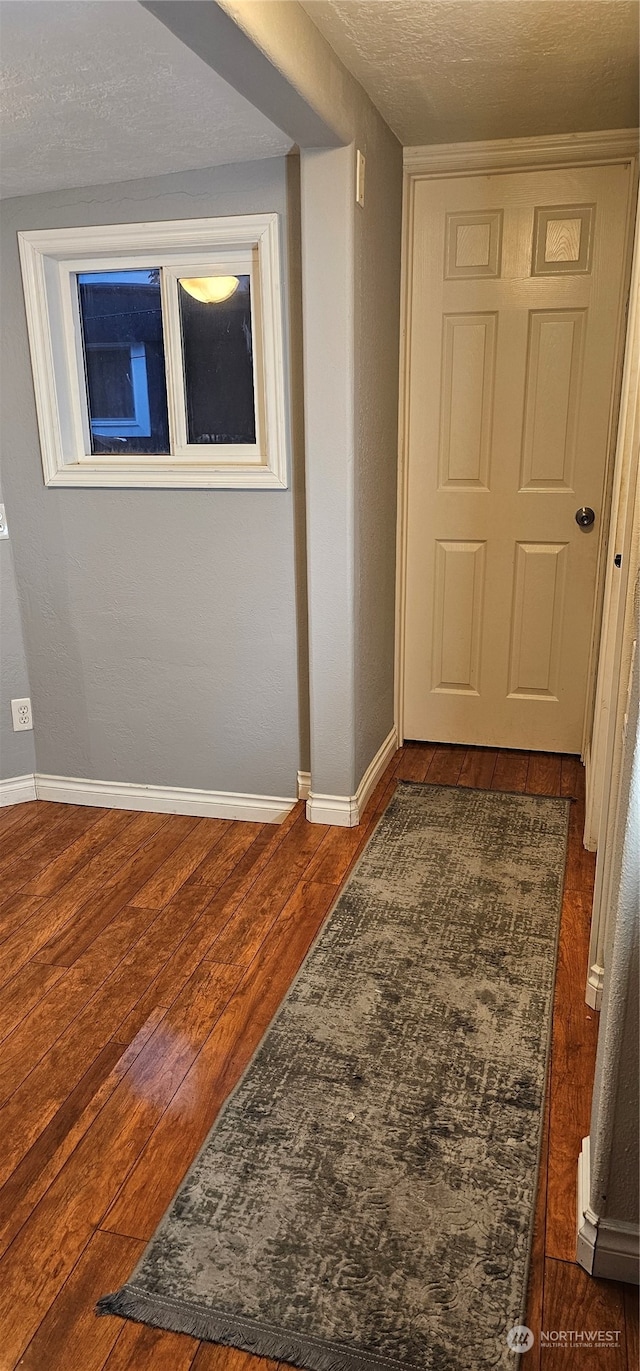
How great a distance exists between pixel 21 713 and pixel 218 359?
4.67ft

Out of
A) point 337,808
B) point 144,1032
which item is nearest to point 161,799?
point 337,808

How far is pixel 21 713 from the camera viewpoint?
3270 mm

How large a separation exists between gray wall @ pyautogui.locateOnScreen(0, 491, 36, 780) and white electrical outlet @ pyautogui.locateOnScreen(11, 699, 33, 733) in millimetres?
14

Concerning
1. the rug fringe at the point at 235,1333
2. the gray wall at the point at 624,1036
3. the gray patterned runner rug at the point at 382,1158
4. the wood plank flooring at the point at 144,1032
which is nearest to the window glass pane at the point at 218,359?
the wood plank flooring at the point at 144,1032

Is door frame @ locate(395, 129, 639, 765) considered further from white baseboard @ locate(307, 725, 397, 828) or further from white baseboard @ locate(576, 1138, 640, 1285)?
white baseboard @ locate(576, 1138, 640, 1285)

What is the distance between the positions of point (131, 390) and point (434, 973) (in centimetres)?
208

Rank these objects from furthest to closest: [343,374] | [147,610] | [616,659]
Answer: [147,610] < [343,374] < [616,659]

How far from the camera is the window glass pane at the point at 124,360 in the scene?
2.92m

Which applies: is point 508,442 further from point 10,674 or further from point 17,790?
point 17,790

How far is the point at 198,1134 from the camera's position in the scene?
5.73 ft

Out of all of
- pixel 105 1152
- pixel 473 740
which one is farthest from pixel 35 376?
pixel 105 1152

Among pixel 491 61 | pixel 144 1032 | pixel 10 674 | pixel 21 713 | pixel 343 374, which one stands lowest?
pixel 144 1032

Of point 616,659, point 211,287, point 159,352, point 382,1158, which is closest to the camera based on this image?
point 382,1158

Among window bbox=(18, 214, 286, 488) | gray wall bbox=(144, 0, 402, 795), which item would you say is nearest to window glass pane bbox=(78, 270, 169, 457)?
window bbox=(18, 214, 286, 488)
